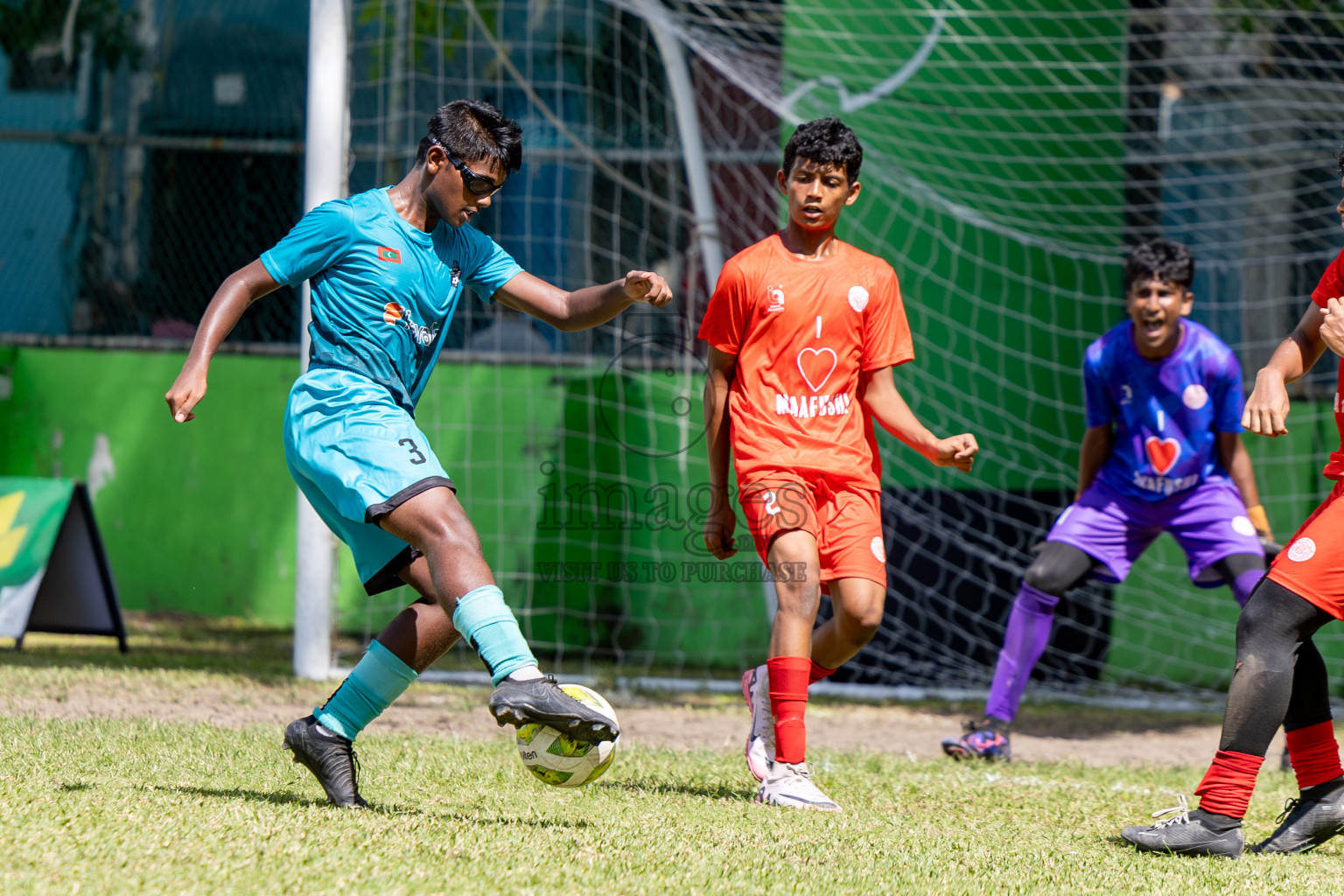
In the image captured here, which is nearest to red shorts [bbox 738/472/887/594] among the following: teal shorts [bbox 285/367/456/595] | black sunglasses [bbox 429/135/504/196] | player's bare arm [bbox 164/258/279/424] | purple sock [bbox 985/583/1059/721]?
teal shorts [bbox 285/367/456/595]

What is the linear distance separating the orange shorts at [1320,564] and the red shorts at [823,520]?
1.14m

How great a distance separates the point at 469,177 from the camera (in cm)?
359

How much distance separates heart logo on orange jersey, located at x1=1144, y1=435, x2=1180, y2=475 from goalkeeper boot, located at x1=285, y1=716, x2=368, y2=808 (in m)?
3.41

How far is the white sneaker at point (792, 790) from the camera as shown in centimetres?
381

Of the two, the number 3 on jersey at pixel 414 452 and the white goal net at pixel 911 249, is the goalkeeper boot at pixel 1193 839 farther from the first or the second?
the white goal net at pixel 911 249

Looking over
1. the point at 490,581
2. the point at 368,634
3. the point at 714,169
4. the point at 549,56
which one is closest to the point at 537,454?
the point at 368,634

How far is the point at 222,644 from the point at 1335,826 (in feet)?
19.2

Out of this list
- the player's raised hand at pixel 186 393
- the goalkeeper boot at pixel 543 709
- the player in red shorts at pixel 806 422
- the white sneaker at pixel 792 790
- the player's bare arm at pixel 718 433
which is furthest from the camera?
the player's bare arm at pixel 718 433

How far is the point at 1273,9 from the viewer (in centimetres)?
804

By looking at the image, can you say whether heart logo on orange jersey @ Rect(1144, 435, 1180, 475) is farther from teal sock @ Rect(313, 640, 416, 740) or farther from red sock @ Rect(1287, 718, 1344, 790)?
teal sock @ Rect(313, 640, 416, 740)

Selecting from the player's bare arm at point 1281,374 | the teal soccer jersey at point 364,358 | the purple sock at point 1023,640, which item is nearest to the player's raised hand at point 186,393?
the teal soccer jersey at point 364,358

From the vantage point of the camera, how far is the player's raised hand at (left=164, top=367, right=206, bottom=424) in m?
3.21

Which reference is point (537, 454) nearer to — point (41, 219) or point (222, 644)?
point (222, 644)

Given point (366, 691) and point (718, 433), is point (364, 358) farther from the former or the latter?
point (718, 433)
